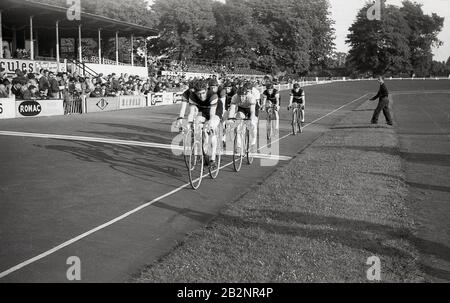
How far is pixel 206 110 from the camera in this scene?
1030cm

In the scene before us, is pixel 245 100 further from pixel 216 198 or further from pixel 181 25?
pixel 181 25

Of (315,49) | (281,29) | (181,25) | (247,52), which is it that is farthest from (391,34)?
(181,25)

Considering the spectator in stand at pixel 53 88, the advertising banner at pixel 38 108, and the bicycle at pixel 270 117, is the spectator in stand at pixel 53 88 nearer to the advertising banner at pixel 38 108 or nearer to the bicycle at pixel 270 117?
the advertising banner at pixel 38 108

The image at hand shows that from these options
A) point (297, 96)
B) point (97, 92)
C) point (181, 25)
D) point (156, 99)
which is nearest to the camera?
point (297, 96)

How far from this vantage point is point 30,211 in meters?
7.58

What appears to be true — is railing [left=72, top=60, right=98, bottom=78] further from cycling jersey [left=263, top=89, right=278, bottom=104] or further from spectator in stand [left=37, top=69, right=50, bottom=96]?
cycling jersey [left=263, top=89, right=278, bottom=104]

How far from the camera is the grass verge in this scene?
5.32m

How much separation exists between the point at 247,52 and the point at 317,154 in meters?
74.6

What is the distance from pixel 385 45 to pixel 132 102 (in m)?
105

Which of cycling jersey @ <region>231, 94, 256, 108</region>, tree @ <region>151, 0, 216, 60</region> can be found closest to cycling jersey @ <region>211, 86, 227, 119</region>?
cycling jersey @ <region>231, 94, 256, 108</region>

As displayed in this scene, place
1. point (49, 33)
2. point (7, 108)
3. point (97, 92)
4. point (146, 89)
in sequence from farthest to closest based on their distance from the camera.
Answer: point (49, 33) → point (146, 89) → point (97, 92) → point (7, 108)

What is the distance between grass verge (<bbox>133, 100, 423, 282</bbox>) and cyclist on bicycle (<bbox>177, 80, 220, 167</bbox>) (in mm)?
1424

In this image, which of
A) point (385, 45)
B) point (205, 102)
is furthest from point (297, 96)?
point (385, 45)
